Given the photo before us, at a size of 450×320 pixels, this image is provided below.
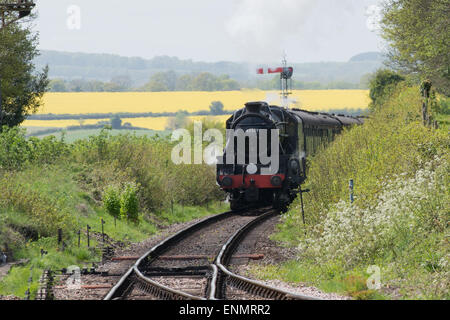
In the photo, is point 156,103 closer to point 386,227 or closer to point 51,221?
point 51,221

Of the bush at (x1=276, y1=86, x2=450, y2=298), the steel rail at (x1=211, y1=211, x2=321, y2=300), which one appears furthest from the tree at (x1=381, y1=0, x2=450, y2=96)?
the steel rail at (x1=211, y1=211, x2=321, y2=300)

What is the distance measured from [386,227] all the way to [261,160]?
1207 cm

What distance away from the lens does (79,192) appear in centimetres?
Result: 2286

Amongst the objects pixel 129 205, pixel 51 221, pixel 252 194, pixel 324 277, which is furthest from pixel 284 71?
pixel 324 277

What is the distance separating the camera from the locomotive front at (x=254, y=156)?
24.1 meters

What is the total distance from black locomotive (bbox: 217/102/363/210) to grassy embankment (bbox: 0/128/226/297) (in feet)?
10.3

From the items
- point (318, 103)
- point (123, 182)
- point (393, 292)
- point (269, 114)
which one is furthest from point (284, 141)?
point (318, 103)

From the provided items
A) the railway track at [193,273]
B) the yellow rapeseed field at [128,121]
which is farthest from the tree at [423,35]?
the yellow rapeseed field at [128,121]

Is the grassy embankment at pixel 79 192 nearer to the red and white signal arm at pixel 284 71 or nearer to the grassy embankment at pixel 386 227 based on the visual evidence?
the grassy embankment at pixel 386 227

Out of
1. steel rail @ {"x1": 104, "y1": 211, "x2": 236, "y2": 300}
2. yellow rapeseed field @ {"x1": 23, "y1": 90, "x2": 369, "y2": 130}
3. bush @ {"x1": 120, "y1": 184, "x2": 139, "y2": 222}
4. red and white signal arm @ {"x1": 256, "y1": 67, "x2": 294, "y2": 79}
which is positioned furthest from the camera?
yellow rapeseed field @ {"x1": 23, "y1": 90, "x2": 369, "y2": 130}

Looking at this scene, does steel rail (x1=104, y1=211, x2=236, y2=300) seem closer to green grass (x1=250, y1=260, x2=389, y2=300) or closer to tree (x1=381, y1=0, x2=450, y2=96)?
green grass (x1=250, y1=260, x2=389, y2=300)

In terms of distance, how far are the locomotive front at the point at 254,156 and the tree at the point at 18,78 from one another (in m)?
15.0

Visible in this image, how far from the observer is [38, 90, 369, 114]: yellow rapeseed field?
63.9 meters

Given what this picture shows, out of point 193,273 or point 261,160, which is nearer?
point 193,273
